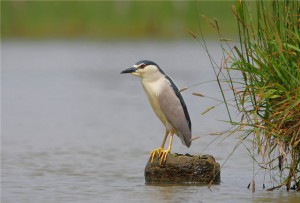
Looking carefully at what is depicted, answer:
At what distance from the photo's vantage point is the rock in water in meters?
9.20

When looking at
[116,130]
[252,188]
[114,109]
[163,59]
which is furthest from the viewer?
[163,59]

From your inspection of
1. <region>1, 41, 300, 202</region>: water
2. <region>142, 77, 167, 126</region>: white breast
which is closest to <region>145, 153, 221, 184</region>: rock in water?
<region>1, 41, 300, 202</region>: water

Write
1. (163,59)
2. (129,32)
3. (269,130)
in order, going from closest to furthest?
1. (269,130)
2. (163,59)
3. (129,32)

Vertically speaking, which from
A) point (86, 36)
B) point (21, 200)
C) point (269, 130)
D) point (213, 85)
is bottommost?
point (21, 200)

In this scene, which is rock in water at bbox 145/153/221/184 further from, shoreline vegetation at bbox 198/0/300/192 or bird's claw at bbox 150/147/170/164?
shoreline vegetation at bbox 198/0/300/192

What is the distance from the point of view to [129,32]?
40.4 meters

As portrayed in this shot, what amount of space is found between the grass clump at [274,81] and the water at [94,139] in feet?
1.80

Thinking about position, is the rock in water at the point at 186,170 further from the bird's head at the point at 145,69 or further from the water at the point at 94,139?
the bird's head at the point at 145,69

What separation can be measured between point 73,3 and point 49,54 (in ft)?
31.8

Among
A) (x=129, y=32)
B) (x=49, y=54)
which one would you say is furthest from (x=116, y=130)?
(x=129, y=32)

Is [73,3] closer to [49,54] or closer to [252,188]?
[49,54]

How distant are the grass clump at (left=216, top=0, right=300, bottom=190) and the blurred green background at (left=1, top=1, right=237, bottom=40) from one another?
29.9 meters

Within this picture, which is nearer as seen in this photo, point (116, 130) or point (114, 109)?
point (116, 130)

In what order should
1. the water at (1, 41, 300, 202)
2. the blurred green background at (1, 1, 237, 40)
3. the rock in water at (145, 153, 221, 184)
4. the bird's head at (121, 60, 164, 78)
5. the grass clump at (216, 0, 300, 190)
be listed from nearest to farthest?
the grass clump at (216, 0, 300, 190) → the water at (1, 41, 300, 202) → the rock in water at (145, 153, 221, 184) → the bird's head at (121, 60, 164, 78) → the blurred green background at (1, 1, 237, 40)
